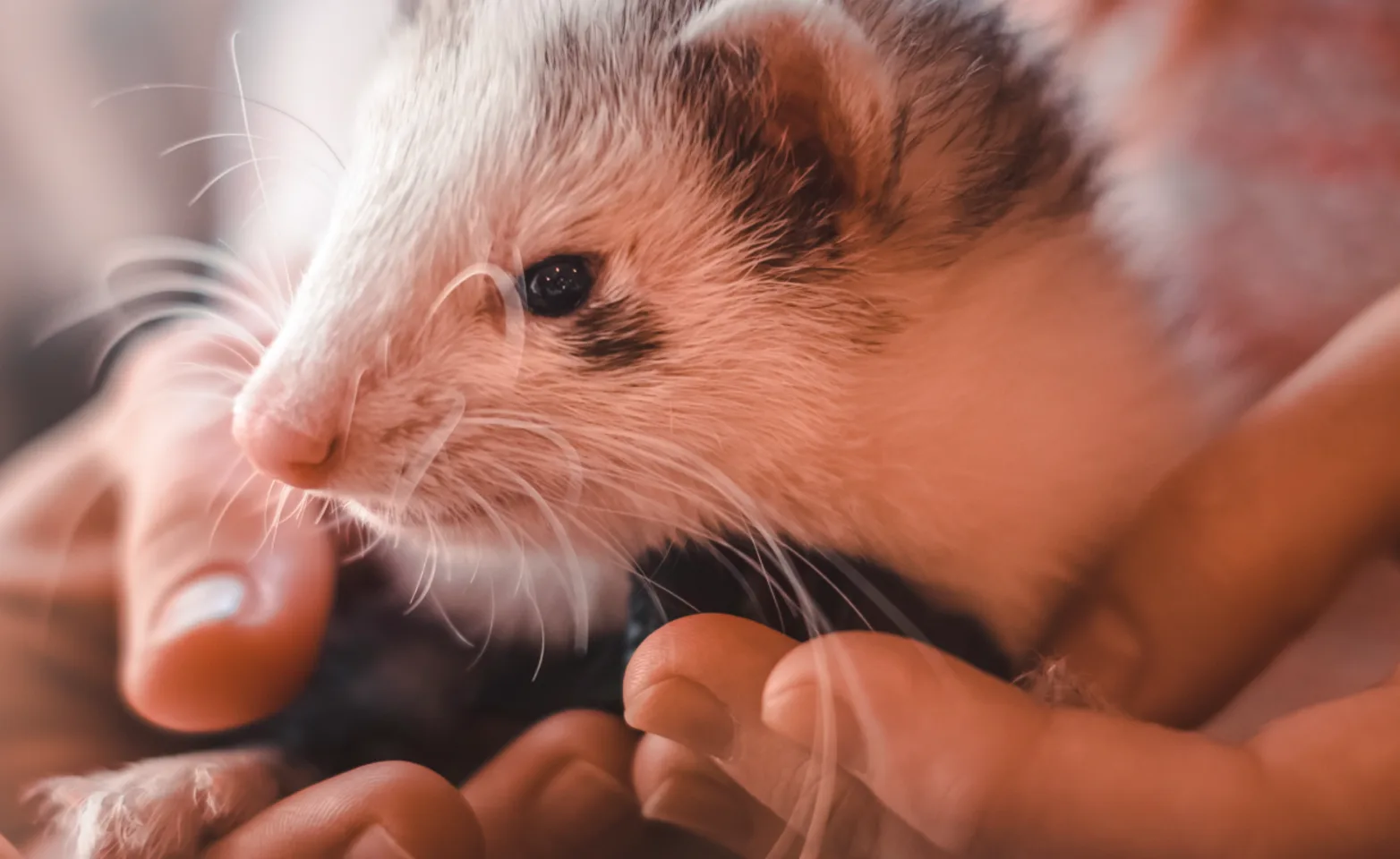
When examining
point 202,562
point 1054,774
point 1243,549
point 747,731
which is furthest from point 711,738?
point 1243,549

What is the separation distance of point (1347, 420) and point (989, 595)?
32 centimetres

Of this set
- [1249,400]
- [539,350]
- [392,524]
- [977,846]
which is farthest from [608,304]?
[1249,400]

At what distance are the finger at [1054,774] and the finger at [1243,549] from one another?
0.10 meters

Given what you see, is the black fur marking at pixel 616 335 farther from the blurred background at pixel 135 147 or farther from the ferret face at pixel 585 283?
the blurred background at pixel 135 147

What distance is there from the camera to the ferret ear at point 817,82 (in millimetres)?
407

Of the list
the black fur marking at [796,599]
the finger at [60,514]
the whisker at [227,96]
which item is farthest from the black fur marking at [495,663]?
the whisker at [227,96]

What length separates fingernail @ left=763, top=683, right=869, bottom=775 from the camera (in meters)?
0.39

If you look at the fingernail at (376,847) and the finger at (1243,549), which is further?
the finger at (1243,549)

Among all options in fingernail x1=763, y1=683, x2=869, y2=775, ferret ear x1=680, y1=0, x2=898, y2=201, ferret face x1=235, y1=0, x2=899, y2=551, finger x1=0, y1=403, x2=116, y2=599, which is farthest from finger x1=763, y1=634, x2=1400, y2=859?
finger x1=0, y1=403, x2=116, y2=599

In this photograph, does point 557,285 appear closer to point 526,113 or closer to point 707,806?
point 526,113

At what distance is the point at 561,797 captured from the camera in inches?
17.3

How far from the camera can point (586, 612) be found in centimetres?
53

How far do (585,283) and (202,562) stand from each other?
226 mm

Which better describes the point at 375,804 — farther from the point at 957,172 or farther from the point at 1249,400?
the point at 1249,400
